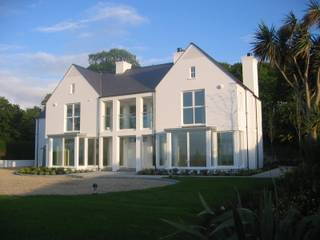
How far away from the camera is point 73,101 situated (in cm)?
3269

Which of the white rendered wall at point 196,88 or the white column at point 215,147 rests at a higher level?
the white rendered wall at point 196,88

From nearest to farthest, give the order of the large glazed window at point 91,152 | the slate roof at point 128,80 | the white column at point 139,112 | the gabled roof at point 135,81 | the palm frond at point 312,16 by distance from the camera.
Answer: the palm frond at point 312,16 → the white column at point 139,112 → the gabled roof at point 135,81 → the slate roof at point 128,80 → the large glazed window at point 91,152

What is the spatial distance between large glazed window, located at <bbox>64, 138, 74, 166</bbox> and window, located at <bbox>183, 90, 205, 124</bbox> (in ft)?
31.3

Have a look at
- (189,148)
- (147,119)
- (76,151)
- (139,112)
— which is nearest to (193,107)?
(189,148)

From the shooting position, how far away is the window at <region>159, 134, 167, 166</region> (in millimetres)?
27025

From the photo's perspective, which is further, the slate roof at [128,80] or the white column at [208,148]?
the slate roof at [128,80]

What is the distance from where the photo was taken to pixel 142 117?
2909 cm

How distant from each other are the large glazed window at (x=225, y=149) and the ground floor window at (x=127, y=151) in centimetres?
740

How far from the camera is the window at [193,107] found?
2650cm

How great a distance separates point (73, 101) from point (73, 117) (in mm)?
1236

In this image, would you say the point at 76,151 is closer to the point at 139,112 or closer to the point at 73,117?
the point at 73,117

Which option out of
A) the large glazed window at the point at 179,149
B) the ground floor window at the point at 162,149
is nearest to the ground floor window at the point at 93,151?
the ground floor window at the point at 162,149

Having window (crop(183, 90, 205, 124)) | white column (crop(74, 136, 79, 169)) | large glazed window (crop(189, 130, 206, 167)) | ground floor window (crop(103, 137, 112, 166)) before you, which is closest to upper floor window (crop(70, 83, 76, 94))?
white column (crop(74, 136, 79, 169))

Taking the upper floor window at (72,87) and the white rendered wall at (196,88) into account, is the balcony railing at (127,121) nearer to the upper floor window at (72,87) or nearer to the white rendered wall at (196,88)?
the white rendered wall at (196,88)
